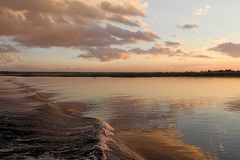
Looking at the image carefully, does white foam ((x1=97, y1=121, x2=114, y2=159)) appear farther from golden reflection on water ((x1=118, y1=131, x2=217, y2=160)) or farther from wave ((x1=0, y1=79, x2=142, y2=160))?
golden reflection on water ((x1=118, y1=131, x2=217, y2=160))

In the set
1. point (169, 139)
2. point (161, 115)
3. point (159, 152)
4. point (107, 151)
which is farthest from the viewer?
point (161, 115)

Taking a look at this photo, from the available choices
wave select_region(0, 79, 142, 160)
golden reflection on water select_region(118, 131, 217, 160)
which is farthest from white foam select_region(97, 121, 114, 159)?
golden reflection on water select_region(118, 131, 217, 160)

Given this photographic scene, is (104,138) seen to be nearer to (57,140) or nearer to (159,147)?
(57,140)

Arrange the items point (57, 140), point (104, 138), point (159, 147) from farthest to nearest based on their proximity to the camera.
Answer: point (104, 138) < point (57, 140) < point (159, 147)

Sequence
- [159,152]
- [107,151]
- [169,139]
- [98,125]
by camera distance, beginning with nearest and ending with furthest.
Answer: [107,151] → [159,152] → [169,139] → [98,125]

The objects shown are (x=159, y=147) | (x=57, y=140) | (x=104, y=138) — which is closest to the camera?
(x=159, y=147)

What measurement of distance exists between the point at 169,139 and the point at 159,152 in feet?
9.60

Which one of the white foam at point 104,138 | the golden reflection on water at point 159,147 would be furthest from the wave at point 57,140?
the golden reflection on water at point 159,147

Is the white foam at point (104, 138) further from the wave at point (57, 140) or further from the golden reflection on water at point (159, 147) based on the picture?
the golden reflection on water at point (159, 147)

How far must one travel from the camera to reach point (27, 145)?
50.0 ft

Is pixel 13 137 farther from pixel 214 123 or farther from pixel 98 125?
pixel 214 123

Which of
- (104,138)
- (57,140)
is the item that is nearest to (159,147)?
(104,138)

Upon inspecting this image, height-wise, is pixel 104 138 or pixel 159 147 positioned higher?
pixel 104 138

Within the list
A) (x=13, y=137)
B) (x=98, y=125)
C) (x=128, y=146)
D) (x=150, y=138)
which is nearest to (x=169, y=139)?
(x=150, y=138)
